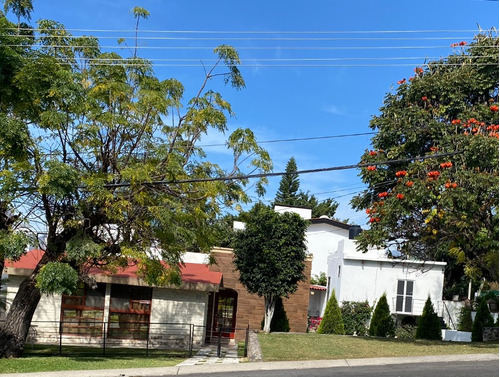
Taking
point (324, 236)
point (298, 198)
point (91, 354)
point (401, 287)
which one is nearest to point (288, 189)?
point (298, 198)

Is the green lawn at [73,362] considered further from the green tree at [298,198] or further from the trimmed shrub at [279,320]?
the green tree at [298,198]

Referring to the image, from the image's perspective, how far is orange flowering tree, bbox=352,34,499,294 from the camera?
50.7 ft

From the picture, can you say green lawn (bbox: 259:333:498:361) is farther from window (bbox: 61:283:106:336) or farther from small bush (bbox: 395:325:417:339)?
small bush (bbox: 395:325:417:339)

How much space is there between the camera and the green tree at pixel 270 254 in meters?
25.5

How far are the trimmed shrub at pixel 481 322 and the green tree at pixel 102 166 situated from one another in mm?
14369

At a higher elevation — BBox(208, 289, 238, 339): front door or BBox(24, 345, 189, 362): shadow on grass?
BBox(208, 289, 238, 339): front door

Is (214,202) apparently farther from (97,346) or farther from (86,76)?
(97,346)

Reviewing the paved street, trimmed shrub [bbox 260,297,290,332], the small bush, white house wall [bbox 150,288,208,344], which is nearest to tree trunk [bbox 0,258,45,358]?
the paved street

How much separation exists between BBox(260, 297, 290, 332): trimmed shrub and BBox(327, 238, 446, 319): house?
7.20 m

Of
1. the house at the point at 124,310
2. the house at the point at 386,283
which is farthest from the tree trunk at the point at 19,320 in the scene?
the house at the point at 386,283

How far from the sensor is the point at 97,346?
75.6 ft

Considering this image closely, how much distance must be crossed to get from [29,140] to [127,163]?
2.62m

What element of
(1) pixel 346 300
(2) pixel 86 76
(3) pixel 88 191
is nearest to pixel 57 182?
(3) pixel 88 191

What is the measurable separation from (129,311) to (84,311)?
1659mm
